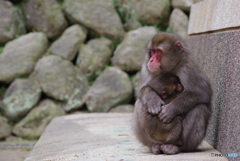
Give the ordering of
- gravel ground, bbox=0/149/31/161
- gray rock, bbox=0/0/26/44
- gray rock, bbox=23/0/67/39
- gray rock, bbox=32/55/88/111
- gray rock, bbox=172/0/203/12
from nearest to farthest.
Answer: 1. gravel ground, bbox=0/149/31/161
2. gray rock, bbox=32/55/88/111
3. gray rock, bbox=172/0/203/12
4. gray rock, bbox=0/0/26/44
5. gray rock, bbox=23/0/67/39

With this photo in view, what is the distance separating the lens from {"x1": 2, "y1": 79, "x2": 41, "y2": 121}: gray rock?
762cm

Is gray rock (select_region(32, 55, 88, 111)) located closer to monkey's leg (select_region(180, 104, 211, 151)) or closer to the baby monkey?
the baby monkey

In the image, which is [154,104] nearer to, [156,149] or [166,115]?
[166,115]

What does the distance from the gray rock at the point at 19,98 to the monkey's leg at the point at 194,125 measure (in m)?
5.07

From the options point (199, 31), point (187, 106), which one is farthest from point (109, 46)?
point (187, 106)

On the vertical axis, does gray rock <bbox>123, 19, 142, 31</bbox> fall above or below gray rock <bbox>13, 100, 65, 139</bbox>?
above

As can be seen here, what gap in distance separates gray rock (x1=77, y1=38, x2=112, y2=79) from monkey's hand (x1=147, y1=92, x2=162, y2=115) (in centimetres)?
471

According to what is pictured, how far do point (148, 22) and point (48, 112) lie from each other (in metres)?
3.18

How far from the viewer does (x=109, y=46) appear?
8.10 meters

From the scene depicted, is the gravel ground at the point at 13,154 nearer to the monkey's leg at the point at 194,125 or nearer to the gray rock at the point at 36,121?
the gray rock at the point at 36,121

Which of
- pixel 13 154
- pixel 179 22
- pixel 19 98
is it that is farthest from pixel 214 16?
pixel 19 98

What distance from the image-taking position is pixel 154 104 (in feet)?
11.1

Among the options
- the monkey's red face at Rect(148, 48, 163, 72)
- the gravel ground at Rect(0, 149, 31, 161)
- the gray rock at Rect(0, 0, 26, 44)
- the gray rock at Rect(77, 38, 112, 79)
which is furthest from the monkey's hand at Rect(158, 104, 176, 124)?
the gray rock at Rect(0, 0, 26, 44)

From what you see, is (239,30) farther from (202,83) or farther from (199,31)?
(199,31)
